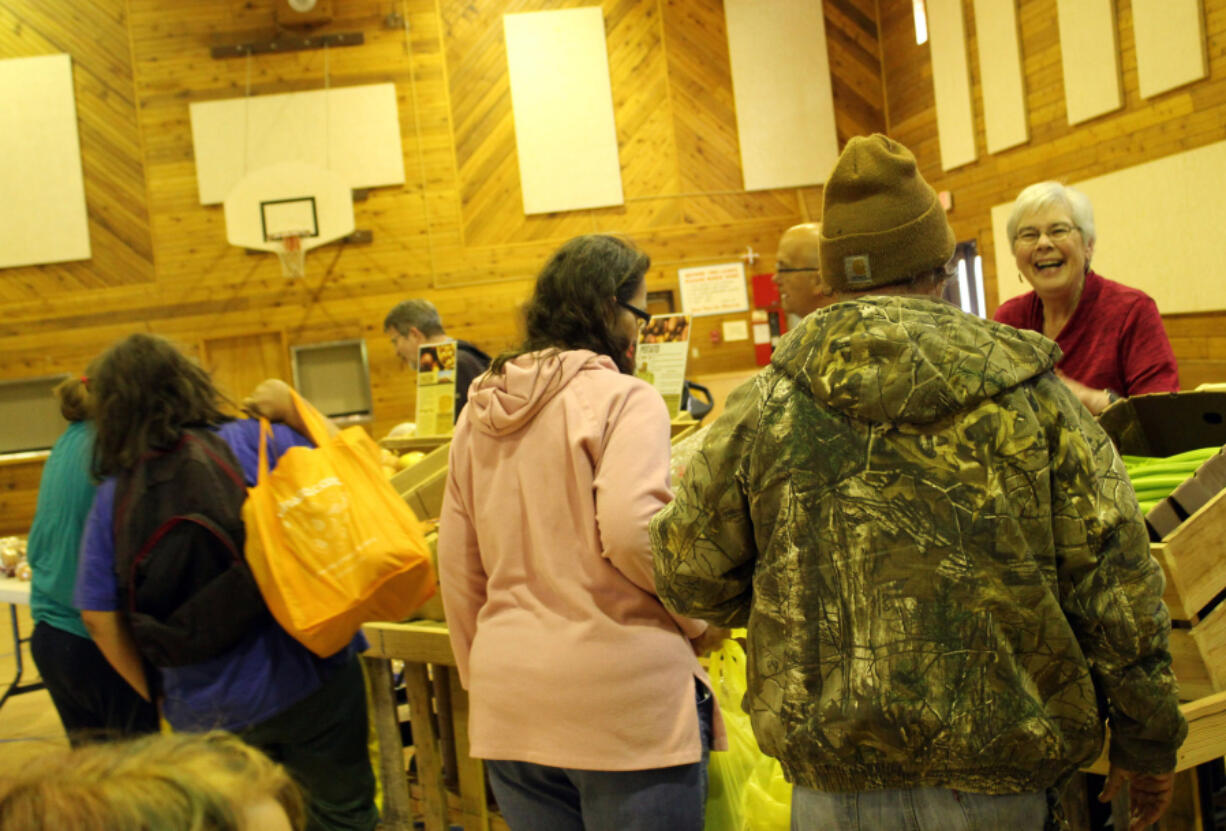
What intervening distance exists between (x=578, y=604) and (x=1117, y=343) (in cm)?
158

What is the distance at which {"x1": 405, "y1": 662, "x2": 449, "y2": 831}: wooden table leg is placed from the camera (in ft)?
8.11

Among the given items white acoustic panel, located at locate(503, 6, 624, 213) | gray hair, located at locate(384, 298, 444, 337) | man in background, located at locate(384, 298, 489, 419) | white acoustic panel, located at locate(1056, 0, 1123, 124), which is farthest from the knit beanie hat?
white acoustic panel, located at locate(503, 6, 624, 213)

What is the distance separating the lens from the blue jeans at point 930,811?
1.03m

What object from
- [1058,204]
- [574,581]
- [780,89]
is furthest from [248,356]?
[574,581]

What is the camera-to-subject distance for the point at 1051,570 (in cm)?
102

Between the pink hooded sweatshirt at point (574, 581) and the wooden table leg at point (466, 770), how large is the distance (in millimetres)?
909

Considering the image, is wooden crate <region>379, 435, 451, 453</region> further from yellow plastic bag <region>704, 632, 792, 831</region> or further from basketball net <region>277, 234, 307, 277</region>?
basketball net <region>277, 234, 307, 277</region>

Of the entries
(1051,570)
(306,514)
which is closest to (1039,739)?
(1051,570)

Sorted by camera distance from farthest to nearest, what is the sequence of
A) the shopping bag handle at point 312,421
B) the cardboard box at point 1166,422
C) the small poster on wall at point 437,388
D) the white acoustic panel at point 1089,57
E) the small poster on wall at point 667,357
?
the white acoustic panel at point 1089,57
the small poster on wall at point 437,388
the small poster on wall at point 667,357
the shopping bag handle at point 312,421
the cardboard box at point 1166,422

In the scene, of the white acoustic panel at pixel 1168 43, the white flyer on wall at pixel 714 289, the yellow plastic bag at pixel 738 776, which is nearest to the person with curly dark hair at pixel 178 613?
the yellow plastic bag at pixel 738 776

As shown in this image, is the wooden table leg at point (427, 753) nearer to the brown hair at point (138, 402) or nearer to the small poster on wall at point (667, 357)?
the brown hair at point (138, 402)

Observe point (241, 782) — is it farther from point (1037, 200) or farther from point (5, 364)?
point (5, 364)

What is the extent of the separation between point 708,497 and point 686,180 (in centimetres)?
979

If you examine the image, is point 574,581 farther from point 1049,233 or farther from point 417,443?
point 417,443
